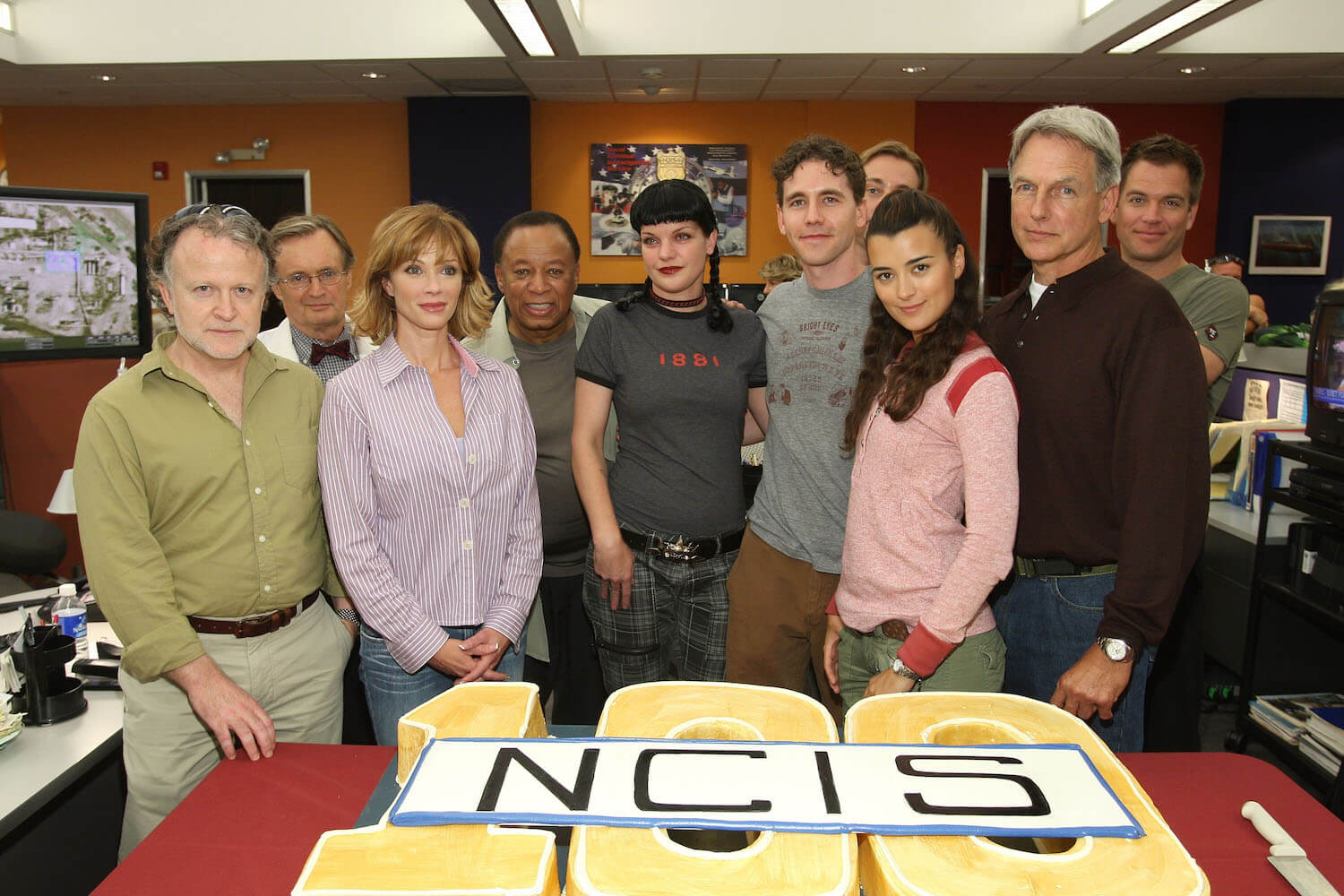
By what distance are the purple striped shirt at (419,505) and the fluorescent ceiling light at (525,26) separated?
422 centimetres

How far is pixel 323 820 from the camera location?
1.20 m

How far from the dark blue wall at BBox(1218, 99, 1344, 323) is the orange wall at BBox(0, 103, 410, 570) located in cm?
835

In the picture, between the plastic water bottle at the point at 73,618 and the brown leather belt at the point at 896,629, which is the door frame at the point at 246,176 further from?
the brown leather belt at the point at 896,629

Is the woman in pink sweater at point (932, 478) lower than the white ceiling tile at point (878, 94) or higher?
lower

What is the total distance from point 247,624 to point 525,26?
522 cm

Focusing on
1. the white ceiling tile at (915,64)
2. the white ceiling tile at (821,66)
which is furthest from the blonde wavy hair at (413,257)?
the white ceiling tile at (915,64)

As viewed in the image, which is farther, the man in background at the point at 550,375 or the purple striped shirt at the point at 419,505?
the man in background at the point at 550,375

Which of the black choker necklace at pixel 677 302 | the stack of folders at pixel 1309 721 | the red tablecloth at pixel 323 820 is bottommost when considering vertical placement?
the stack of folders at pixel 1309 721

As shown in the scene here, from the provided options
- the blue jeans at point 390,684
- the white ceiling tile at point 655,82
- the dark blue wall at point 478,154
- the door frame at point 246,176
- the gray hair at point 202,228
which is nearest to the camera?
the gray hair at point 202,228

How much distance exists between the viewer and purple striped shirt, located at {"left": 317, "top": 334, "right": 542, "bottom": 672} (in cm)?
172

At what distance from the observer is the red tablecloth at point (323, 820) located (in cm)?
107

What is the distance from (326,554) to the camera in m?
1.84

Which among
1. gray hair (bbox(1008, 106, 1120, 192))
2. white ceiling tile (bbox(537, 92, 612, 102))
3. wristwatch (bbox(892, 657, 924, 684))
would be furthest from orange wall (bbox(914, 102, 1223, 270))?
wristwatch (bbox(892, 657, 924, 684))

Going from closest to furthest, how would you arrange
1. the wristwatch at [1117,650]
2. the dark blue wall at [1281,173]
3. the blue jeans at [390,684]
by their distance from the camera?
the wristwatch at [1117,650] < the blue jeans at [390,684] < the dark blue wall at [1281,173]
